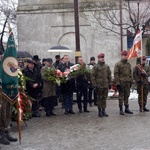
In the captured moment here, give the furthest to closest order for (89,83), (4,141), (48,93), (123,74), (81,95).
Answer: (89,83)
(81,95)
(48,93)
(123,74)
(4,141)

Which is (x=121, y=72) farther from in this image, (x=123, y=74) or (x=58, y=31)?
(x=58, y=31)

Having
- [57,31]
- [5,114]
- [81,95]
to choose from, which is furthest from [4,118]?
[57,31]

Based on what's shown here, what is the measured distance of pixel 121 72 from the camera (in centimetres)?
1293

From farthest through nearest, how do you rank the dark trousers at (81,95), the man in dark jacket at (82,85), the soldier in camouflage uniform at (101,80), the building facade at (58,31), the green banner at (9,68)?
the building facade at (58,31), the dark trousers at (81,95), the man in dark jacket at (82,85), the soldier in camouflage uniform at (101,80), the green banner at (9,68)

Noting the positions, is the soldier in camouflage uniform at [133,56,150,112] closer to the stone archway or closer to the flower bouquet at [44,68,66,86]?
the flower bouquet at [44,68,66,86]

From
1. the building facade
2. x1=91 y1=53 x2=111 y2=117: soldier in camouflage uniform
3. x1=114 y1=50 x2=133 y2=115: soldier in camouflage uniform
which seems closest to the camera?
x1=91 y1=53 x2=111 y2=117: soldier in camouflage uniform

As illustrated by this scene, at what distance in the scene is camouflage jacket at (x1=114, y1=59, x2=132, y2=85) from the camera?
507 inches

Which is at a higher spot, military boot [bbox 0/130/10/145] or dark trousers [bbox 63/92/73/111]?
dark trousers [bbox 63/92/73/111]

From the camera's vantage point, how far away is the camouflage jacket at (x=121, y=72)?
12.9 metres

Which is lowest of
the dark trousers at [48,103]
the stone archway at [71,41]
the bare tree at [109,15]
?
the dark trousers at [48,103]

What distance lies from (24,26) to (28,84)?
52.6 feet

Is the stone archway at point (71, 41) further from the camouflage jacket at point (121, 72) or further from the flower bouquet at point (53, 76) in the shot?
the camouflage jacket at point (121, 72)

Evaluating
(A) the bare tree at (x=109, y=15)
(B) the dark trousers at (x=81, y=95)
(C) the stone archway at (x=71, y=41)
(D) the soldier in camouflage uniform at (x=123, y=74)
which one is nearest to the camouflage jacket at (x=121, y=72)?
(D) the soldier in camouflage uniform at (x=123, y=74)

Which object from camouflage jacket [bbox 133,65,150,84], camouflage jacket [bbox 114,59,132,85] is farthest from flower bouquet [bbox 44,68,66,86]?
camouflage jacket [bbox 133,65,150,84]
